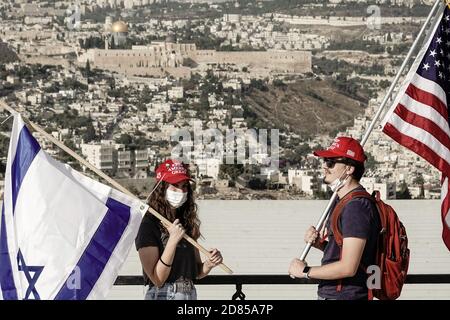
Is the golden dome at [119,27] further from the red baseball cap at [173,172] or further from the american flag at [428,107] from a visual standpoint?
the red baseball cap at [173,172]

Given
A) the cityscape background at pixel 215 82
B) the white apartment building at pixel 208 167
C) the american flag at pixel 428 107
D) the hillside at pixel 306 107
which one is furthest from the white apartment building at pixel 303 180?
the american flag at pixel 428 107

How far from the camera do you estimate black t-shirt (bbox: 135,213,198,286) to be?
16.5ft

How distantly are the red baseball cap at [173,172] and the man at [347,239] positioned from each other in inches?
21.9

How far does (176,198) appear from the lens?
512 cm

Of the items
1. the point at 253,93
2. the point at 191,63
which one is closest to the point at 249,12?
the point at 191,63

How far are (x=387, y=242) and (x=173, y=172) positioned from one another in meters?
0.91

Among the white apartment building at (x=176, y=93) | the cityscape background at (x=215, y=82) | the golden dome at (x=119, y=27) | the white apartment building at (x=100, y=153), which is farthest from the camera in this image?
the golden dome at (x=119, y=27)

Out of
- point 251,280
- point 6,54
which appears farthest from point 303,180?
point 251,280

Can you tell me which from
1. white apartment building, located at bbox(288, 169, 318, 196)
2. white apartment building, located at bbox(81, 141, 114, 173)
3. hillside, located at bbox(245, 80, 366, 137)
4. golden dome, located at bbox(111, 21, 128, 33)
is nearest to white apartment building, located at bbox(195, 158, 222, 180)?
white apartment building, located at bbox(288, 169, 318, 196)

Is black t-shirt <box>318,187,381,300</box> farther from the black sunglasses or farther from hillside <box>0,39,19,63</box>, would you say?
hillside <box>0,39,19,63</box>

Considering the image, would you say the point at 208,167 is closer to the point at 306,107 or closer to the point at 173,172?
the point at 306,107

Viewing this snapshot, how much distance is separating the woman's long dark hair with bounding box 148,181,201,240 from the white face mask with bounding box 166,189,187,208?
17mm

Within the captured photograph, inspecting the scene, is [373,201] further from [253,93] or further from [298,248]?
[253,93]

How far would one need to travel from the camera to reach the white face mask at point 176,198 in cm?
511
